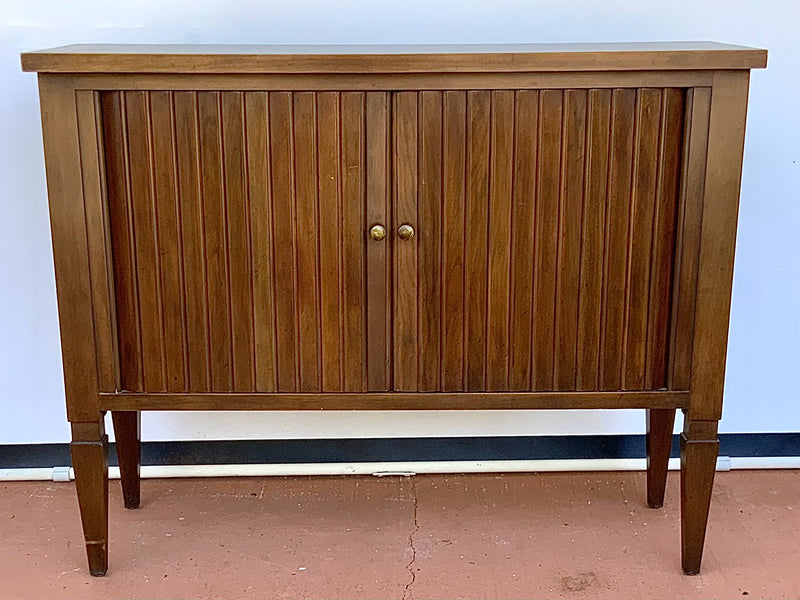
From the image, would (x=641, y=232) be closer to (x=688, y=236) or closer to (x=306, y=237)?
(x=688, y=236)

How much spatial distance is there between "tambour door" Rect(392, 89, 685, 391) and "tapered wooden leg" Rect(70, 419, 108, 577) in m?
0.55

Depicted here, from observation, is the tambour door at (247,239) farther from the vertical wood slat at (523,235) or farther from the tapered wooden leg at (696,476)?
the tapered wooden leg at (696,476)

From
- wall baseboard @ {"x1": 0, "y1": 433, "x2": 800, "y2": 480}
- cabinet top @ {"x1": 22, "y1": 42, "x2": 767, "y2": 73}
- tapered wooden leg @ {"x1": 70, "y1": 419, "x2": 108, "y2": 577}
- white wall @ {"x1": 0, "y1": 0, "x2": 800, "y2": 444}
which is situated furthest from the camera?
wall baseboard @ {"x1": 0, "y1": 433, "x2": 800, "y2": 480}

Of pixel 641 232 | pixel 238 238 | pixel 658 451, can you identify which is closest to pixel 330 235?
pixel 238 238

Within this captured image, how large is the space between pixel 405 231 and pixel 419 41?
60cm

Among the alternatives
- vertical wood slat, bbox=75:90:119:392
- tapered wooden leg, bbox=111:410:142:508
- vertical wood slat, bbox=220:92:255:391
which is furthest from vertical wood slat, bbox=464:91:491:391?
tapered wooden leg, bbox=111:410:142:508

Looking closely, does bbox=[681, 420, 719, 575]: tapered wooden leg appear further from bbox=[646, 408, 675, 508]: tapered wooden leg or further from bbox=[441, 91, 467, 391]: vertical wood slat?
bbox=[441, 91, 467, 391]: vertical wood slat

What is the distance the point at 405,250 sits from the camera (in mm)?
1602

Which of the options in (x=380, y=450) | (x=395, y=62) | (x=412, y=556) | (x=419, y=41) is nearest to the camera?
(x=395, y=62)

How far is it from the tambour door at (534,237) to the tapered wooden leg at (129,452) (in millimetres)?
663

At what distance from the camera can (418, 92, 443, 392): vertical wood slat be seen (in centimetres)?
154

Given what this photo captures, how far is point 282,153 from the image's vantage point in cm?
155

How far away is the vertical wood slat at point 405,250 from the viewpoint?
5.04 ft

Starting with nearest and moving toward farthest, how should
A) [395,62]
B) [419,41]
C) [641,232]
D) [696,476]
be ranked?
[395,62], [641,232], [696,476], [419,41]
